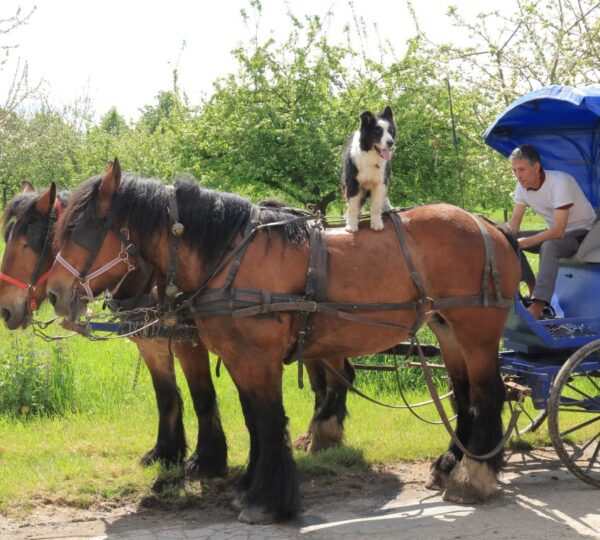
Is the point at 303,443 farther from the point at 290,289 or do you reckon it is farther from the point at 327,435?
the point at 290,289

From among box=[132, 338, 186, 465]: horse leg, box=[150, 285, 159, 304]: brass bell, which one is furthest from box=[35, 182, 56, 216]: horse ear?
box=[132, 338, 186, 465]: horse leg

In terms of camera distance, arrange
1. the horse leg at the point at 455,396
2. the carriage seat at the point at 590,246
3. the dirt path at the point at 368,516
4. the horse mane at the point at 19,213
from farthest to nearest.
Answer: the carriage seat at the point at 590,246, the horse leg at the point at 455,396, the horse mane at the point at 19,213, the dirt path at the point at 368,516

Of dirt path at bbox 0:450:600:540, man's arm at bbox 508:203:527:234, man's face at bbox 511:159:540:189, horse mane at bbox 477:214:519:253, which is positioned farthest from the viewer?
man's arm at bbox 508:203:527:234

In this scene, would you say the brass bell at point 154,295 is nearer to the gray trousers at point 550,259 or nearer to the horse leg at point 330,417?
the horse leg at point 330,417

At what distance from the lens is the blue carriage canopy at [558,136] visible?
5.82 metres

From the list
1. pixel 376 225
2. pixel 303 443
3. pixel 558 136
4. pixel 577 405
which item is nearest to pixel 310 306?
pixel 376 225

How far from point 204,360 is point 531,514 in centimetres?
228

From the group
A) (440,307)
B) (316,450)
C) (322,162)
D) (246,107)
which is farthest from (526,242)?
(246,107)

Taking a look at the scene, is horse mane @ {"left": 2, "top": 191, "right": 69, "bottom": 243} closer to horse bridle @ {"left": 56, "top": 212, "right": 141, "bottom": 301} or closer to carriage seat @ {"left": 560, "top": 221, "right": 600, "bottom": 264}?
horse bridle @ {"left": 56, "top": 212, "right": 141, "bottom": 301}

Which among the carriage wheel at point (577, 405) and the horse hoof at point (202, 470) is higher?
the carriage wheel at point (577, 405)

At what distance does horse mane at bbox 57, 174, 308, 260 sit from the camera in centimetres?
449

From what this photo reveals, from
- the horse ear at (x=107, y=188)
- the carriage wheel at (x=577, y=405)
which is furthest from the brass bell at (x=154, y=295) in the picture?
the carriage wheel at (x=577, y=405)

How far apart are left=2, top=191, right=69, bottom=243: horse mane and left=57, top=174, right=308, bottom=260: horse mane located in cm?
61

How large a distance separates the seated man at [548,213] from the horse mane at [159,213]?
1.80m
